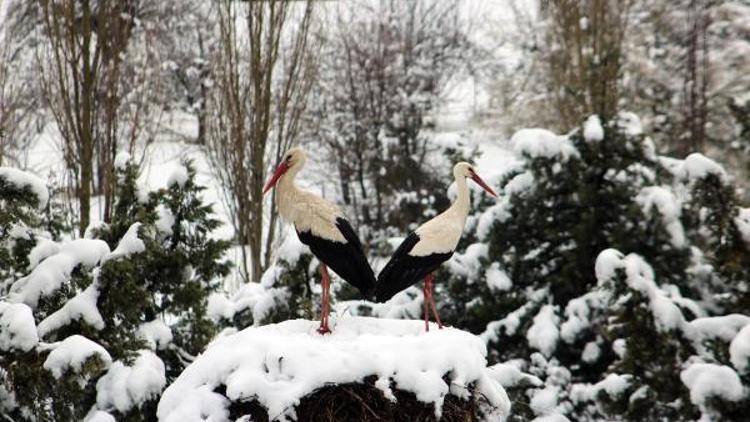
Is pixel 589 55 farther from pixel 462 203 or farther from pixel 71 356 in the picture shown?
Answer: pixel 71 356

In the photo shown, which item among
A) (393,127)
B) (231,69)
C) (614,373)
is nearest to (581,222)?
(614,373)

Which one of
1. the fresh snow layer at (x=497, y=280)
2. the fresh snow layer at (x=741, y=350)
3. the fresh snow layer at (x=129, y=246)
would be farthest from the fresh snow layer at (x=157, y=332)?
the fresh snow layer at (x=741, y=350)

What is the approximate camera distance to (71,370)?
4.11 m

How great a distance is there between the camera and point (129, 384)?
462cm

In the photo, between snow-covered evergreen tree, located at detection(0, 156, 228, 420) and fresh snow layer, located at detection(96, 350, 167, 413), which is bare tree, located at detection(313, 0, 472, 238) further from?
fresh snow layer, located at detection(96, 350, 167, 413)

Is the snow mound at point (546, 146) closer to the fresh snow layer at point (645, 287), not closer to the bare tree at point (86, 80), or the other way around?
the fresh snow layer at point (645, 287)

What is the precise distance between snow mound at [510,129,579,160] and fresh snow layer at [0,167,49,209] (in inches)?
173

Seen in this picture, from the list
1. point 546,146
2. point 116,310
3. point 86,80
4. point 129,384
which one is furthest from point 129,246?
point 546,146

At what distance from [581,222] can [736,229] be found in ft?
6.32

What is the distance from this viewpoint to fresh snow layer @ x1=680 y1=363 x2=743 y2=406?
16.9 feet

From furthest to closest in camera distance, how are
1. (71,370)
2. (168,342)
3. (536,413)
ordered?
(536,413), (168,342), (71,370)

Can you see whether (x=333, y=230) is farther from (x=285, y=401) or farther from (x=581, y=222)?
(x=581, y=222)

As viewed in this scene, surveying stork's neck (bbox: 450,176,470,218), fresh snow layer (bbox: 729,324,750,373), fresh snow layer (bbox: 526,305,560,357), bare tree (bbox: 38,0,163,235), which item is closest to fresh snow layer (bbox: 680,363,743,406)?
fresh snow layer (bbox: 729,324,750,373)

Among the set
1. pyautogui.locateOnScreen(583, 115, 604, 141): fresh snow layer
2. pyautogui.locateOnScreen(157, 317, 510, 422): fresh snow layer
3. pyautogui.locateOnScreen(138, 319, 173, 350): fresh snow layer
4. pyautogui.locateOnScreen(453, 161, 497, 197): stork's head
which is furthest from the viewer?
pyautogui.locateOnScreen(583, 115, 604, 141): fresh snow layer
